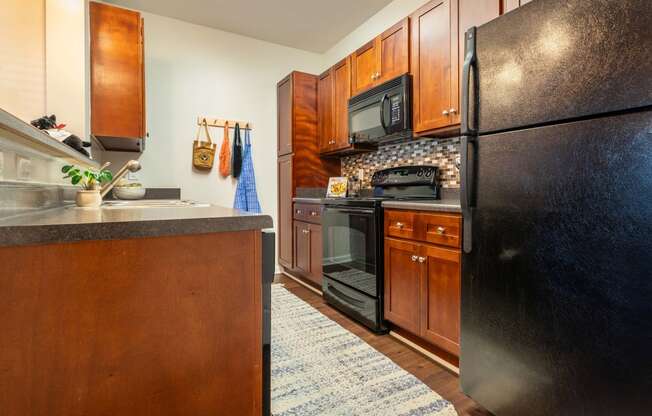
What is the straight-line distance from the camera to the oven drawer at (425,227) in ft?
5.58

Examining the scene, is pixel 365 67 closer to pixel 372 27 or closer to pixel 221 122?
pixel 372 27

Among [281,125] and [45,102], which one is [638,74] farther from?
[281,125]

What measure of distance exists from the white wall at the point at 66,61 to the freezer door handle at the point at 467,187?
2201 mm

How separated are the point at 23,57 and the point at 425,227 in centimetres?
243

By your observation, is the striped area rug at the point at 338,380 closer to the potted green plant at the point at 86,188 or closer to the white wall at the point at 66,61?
the potted green plant at the point at 86,188

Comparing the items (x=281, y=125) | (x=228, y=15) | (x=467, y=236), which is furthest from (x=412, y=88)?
(x=228, y=15)

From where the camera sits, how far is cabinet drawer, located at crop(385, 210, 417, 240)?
1979 mm

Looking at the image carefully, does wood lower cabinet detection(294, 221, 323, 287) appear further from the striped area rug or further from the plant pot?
the plant pot

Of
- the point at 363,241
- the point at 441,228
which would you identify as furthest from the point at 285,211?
the point at 441,228

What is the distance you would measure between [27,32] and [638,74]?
277cm

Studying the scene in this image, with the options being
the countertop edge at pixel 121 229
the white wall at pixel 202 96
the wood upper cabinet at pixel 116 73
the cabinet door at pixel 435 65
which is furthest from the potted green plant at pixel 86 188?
the cabinet door at pixel 435 65

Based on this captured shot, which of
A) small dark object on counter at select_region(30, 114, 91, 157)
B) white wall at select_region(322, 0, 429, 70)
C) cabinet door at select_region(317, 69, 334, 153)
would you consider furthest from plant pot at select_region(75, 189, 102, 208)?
white wall at select_region(322, 0, 429, 70)

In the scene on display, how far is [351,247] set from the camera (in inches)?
98.1

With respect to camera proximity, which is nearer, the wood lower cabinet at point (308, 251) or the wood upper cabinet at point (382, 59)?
the wood upper cabinet at point (382, 59)
